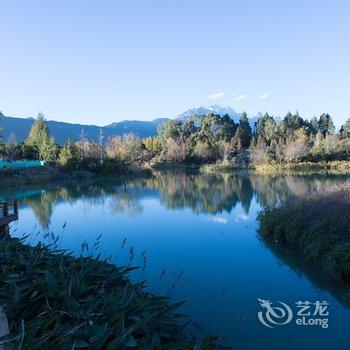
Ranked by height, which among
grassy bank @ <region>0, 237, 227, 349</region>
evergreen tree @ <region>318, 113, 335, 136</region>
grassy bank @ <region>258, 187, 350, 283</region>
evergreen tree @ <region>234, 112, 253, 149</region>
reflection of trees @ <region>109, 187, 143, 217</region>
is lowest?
reflection of trees @ <region>109, 187, 143, 217</region>

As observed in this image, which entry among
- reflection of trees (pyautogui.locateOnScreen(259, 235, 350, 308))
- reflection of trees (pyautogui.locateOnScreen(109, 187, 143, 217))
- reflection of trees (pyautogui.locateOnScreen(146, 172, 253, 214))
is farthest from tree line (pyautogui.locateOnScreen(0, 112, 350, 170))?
reflection of trees (pyautogui.locateOnScreen(259, 235, 350, 308))

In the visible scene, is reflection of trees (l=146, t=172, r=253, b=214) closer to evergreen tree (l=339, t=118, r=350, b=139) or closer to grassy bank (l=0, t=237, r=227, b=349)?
grassy bank (l=0, t=237, r=227, b=349)

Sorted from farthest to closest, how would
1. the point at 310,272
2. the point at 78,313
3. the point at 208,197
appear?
1. the point at 208,197
2. the point at 310,272
3. the point at 78,313

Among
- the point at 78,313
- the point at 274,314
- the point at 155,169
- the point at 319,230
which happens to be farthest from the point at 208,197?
the point at 155,169

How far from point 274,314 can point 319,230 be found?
13.6 ft

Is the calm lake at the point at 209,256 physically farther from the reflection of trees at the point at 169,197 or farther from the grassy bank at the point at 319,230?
the grassy bank at the point at 319,230

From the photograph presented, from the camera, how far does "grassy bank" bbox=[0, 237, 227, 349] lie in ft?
12.9

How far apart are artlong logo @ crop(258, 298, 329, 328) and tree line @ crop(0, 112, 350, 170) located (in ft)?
129

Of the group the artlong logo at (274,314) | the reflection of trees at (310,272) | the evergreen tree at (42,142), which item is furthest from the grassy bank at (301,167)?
the artlong logo at (274,314)

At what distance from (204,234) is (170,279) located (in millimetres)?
5941

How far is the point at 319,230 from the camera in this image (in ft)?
36.8

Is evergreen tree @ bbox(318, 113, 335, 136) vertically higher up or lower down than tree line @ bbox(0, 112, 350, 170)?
higher up

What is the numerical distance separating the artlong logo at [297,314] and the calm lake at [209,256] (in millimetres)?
104

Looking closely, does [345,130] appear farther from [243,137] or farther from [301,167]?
[301,167]
